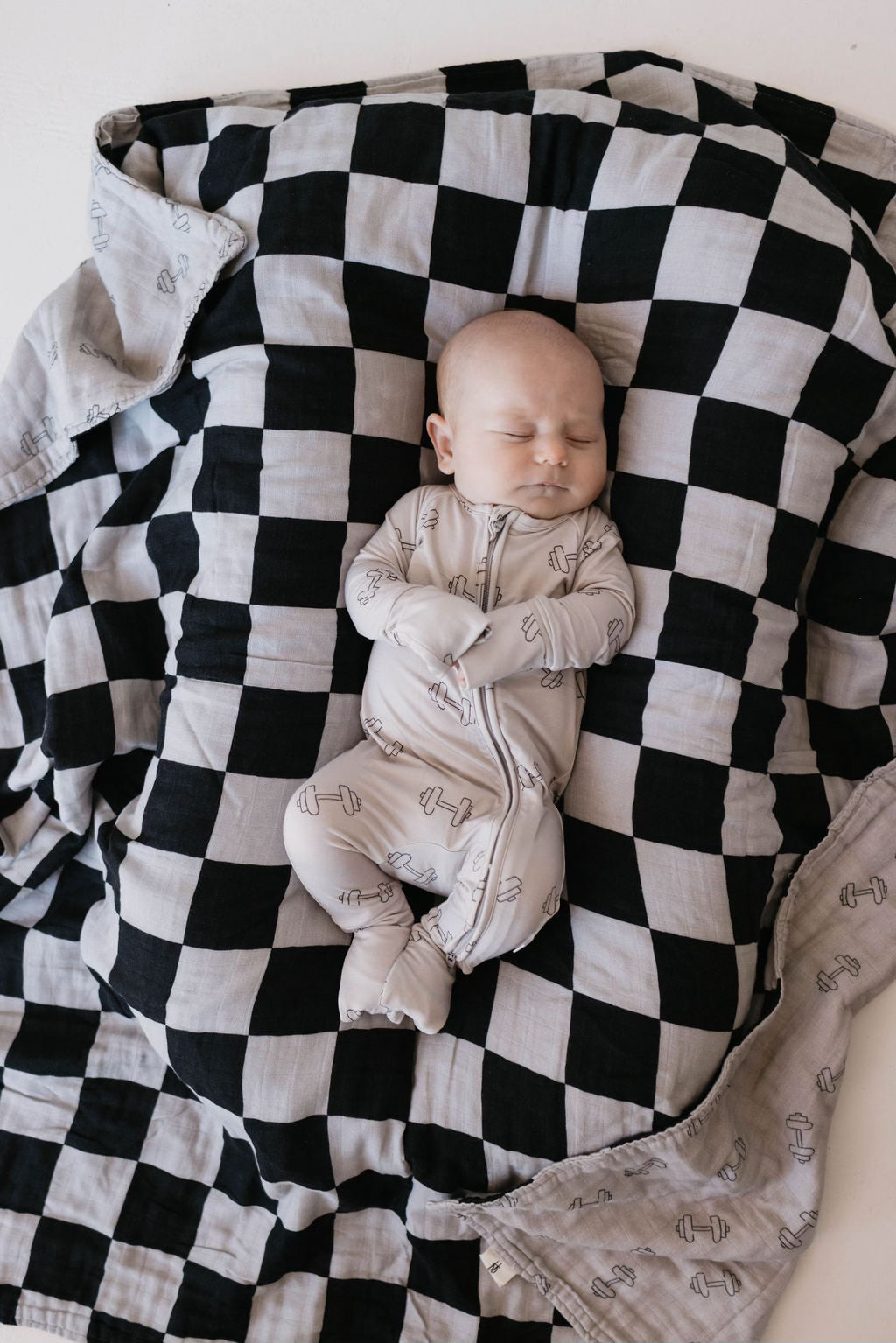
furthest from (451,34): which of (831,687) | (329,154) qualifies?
(831,687)

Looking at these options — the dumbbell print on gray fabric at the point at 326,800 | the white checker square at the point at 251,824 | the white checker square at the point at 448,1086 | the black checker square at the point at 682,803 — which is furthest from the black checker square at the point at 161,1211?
the black checker square at the point at 682,803

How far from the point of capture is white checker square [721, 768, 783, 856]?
1.25m

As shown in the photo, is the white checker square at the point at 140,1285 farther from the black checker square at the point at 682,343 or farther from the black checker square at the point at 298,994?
the black checker square at the point at 682,343

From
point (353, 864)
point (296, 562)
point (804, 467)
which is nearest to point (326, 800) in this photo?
point (353, 864)

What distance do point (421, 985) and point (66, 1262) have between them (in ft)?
2.06

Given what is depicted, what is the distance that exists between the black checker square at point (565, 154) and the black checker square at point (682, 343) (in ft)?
0.65

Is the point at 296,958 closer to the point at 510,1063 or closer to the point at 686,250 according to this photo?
the point at 510,1063

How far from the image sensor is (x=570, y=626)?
1.22 metres

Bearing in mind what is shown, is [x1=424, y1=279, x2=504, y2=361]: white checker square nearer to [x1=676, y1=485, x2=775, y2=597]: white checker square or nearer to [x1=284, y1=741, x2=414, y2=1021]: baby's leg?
[x1=676, y1=485, x2=775, y2=597]: white checker square

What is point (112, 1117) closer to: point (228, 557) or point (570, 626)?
point (228, 557)

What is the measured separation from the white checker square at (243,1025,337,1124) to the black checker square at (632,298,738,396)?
3.19ft

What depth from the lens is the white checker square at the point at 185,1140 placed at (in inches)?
53.6

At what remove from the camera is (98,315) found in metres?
1.47

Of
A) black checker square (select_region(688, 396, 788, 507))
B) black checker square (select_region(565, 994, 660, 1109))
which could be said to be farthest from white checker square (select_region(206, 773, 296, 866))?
black checker square (select_region(688, 396, 788, 507))
